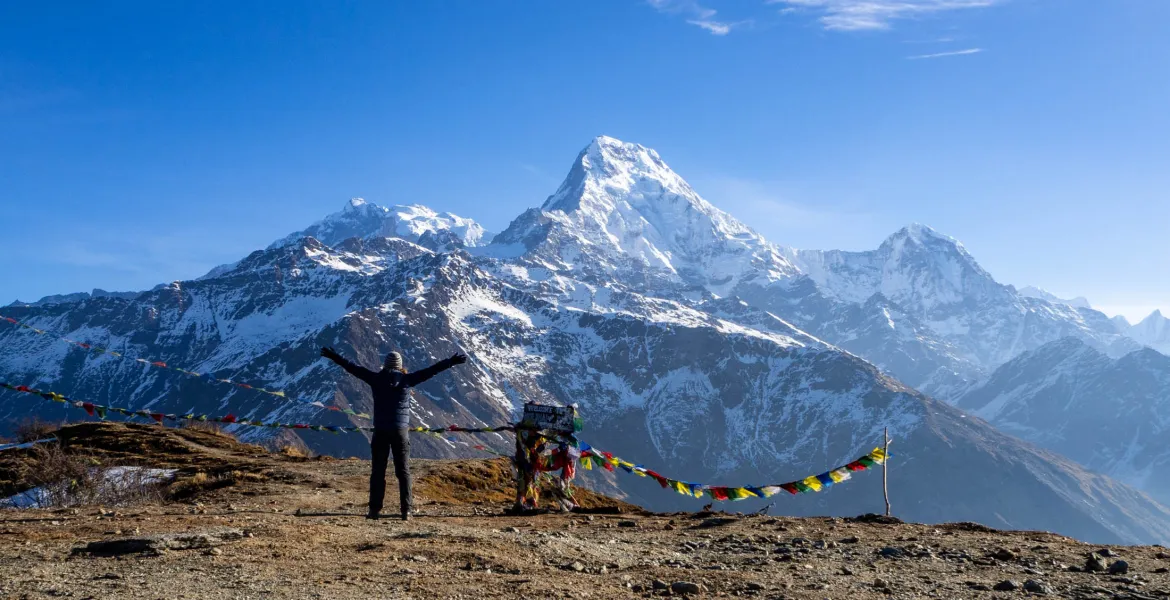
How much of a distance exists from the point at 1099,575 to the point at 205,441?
2375 centimetres

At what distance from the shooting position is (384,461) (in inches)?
546

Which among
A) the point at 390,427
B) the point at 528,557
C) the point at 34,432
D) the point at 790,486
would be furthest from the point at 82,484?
the point at 790,486

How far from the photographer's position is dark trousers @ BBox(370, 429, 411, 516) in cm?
1347

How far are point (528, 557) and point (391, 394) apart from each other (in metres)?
4.82

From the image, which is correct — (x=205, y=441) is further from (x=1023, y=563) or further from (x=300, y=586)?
(x=1023, y=563)

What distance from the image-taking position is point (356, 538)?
10859 mm

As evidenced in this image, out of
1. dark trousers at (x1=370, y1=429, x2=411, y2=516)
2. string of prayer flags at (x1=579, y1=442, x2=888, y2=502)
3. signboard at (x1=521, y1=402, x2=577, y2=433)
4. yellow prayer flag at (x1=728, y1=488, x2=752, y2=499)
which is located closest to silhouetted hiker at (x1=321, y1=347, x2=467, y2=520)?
dark trousers at (x1=370, y1=429, x2=411, y2=516)

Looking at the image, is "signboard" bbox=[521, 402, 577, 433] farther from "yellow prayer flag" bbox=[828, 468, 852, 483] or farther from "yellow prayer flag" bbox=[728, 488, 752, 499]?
"yellow prayer flag" bbox=[828, 468, 852, 483]

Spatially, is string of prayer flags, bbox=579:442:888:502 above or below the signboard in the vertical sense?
below

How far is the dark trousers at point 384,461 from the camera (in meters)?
13.5

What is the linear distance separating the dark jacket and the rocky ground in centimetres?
145

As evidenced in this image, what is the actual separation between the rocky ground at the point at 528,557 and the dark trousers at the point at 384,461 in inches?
19.2

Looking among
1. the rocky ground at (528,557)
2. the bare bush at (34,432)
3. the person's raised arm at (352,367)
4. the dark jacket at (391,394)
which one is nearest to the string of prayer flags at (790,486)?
the rocky ground at (528,557)

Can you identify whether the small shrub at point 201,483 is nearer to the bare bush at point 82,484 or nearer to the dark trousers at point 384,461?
the bare bush at point 82,484
